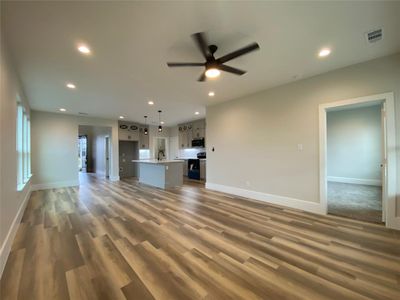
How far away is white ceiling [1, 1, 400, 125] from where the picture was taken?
1942 millimetres

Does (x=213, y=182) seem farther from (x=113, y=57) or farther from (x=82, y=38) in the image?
(x=82, y=38)

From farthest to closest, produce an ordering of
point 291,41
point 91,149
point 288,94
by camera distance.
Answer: point 91,149 → point 288,94 → point 291,41

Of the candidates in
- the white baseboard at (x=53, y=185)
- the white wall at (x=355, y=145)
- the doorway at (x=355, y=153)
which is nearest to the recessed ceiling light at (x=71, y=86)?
the white baseboard at (x=53, y=185)

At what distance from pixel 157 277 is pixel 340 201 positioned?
15.3 ft

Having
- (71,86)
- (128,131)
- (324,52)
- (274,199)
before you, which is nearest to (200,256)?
(274,199)

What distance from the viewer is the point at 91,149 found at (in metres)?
11.6

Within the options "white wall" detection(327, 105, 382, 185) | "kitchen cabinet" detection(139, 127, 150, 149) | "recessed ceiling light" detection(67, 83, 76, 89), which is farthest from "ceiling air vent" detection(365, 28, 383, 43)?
"kitchen cabinet" detection(139, 127, 150, 149)

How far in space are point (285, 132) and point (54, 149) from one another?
7.86 m

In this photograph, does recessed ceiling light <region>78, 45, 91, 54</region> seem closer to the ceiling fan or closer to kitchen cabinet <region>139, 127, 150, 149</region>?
the ceiling fan

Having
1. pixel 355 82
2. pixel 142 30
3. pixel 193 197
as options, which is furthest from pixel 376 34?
pixel 193 197

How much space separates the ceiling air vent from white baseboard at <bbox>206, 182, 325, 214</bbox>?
2905mm

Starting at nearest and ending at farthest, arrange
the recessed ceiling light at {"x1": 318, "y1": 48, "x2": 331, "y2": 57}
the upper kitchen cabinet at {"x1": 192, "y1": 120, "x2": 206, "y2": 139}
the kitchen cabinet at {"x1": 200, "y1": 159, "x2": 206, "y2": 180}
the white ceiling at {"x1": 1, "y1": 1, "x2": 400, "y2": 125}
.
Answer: the white ceiling at {"x1": 1, "y1": 1, "x2": 400, "y2": 125}, the recessed ceiling light at {"x1": 318, "y1": 48, "x2": 331, "y2": 57}, the kitchen cabinet at {"x1": 200, "y1": 159, "x2": 206, "y2": 180}, the upper kitchen cabinet at {"x1": 192, "y1": 120, "x2": 206, "y2": 139}

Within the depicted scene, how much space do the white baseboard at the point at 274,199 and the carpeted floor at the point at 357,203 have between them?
0.34m

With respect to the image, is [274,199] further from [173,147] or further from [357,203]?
[173,147]
